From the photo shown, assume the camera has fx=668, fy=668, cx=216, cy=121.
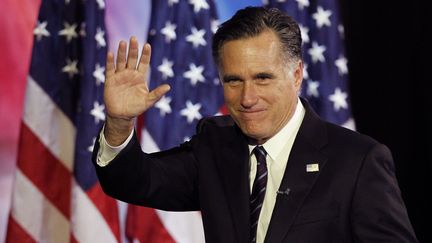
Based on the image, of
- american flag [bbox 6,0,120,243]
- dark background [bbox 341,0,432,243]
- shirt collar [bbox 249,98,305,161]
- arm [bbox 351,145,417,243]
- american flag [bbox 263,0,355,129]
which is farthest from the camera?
dark background [bbox 341,0,432,243]

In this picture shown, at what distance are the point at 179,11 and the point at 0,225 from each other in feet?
4.65

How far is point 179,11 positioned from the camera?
3.40 meters

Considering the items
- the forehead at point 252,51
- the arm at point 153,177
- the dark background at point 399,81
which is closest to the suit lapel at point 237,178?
the arm at point 153,177

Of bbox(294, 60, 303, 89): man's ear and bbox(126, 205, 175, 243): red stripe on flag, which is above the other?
bbox(294, 60, 303, 89): man's ear

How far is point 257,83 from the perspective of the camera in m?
1.82

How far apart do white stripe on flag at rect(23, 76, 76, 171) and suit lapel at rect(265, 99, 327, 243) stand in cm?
175

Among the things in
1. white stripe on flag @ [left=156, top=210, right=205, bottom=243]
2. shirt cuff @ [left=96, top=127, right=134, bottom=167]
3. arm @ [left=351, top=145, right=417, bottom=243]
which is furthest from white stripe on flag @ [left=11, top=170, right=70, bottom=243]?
arm @ [left=351, top=145, right=417, bottom=243]

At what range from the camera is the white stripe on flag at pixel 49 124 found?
326cm

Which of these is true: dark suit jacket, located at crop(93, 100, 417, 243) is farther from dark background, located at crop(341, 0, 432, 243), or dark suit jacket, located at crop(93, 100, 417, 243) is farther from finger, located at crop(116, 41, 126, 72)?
dark background, located at crop(341, 0, 432, 243)

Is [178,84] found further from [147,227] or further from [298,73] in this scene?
[298,73]

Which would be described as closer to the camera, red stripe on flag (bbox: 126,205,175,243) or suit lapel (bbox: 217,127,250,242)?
suit lapel (bbox: 217,127,250,242)

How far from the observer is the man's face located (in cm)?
180

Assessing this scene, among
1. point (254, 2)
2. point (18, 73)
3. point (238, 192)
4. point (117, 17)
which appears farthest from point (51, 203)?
point (238, 192)

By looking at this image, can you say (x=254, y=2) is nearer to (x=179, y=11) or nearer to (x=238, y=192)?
(x=179, y=11)
